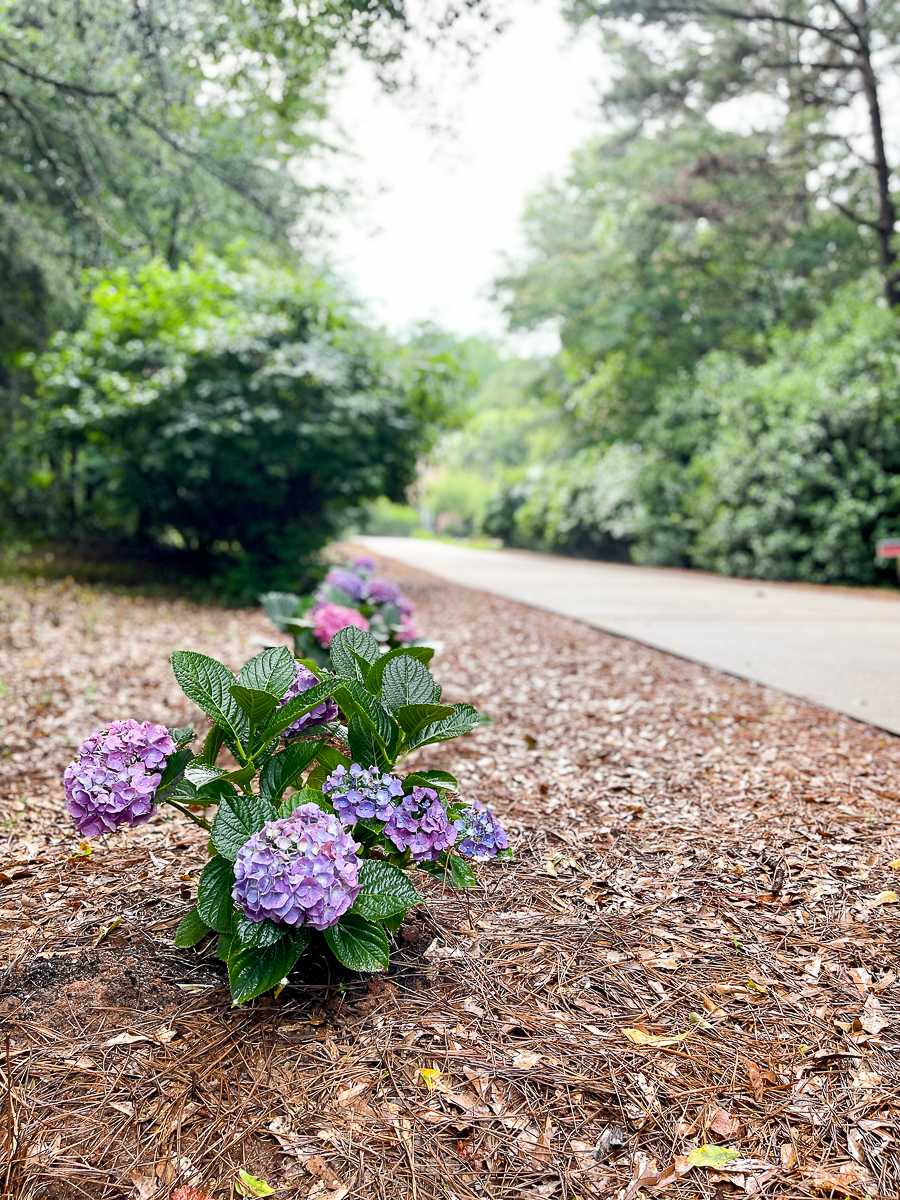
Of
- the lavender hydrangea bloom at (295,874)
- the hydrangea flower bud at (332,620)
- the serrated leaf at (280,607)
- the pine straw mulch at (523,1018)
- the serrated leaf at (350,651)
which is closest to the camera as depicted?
the pine straw mulch at (523,1018)

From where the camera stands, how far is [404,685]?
1.61 meters

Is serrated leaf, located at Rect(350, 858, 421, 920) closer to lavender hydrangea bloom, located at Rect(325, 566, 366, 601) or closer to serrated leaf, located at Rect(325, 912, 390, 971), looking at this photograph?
serrated leaf, located at Rect(325, 912, 390, 971)

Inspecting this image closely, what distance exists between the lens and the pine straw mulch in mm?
1148

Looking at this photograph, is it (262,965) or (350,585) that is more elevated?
(350,585)

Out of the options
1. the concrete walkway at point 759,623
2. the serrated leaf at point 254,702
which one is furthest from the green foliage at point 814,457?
the serrated leaf at point 254,702

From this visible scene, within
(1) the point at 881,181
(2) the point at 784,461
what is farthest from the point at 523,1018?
(1) the point at 881,181

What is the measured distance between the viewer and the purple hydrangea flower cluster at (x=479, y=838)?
1641 mm

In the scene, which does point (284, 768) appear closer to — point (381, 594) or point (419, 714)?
point (419, 714)

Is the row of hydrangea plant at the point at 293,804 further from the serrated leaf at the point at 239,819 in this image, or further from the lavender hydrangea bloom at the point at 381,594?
the lavender hydrangea bloom at the point at 381,594

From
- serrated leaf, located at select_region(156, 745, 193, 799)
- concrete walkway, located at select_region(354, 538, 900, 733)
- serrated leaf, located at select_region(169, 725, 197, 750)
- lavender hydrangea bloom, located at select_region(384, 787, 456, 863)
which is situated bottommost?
concrete walkway, located at select_region(354, 538, 900, 733)

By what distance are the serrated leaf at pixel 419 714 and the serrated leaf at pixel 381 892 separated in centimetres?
26

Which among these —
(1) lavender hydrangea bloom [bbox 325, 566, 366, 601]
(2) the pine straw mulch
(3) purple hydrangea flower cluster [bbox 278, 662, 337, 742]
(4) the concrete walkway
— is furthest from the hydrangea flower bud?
(4) the concrete walkway

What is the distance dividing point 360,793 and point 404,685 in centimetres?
24

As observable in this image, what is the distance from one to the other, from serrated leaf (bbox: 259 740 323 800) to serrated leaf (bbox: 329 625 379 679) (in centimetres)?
19
